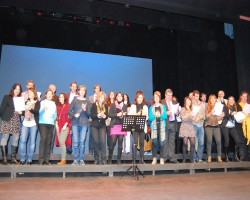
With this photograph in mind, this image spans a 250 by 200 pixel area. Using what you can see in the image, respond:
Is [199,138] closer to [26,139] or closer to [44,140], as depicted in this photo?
[44,140]

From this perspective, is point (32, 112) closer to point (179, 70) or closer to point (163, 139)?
point (163, 139)

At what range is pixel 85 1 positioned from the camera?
7.61m

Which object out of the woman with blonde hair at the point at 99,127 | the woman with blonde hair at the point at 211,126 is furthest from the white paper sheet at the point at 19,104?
the woman with blonde hair at the point at 211,126

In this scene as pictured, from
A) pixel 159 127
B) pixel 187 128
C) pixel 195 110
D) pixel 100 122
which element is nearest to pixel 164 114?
pixel 159 127

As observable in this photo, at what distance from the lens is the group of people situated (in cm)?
541

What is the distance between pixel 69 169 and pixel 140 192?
2156mm

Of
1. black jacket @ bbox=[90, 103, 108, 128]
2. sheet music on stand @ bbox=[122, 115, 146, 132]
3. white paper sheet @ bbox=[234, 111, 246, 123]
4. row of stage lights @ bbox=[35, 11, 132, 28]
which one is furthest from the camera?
row of stage lights @ bbox=[35, 11, 132, 28]

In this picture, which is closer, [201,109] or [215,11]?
[201,109]

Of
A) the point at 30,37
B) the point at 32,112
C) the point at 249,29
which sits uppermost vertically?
the point at 249,29

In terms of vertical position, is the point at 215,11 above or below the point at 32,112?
above

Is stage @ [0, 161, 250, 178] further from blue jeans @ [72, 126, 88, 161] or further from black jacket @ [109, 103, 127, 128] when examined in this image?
black jacket @ [109, 103, 127, 128]

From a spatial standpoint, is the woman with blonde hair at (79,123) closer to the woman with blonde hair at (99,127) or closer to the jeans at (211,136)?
the woman with blonde hair at (99,127)

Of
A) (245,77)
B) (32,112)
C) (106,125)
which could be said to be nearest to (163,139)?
(106,125)

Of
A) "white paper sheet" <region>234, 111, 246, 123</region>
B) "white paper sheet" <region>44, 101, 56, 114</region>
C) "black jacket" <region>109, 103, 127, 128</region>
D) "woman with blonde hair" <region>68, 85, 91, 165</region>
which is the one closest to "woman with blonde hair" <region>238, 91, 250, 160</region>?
"white paper sheet" <region>234, 111, 246, 123</region>
